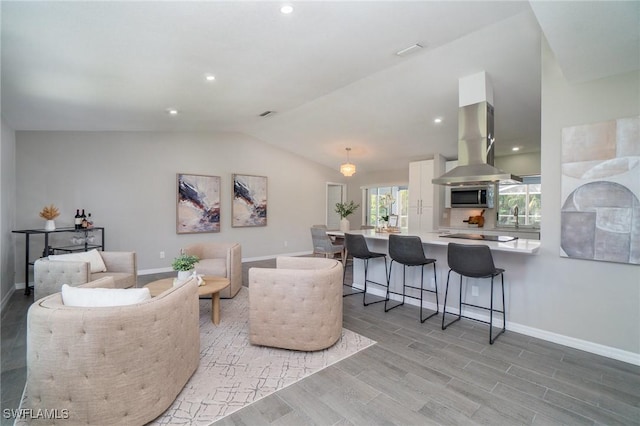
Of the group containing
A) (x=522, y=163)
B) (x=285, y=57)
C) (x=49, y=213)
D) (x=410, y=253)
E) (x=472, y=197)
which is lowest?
(x=410, y=253)

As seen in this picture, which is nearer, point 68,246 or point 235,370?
point 235,370

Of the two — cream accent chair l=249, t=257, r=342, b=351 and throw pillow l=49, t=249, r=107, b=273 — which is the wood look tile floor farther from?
throw pillow l=49, t=249, r=107, b=273

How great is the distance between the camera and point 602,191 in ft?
8.72

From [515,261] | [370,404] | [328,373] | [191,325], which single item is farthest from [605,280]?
[191,325]

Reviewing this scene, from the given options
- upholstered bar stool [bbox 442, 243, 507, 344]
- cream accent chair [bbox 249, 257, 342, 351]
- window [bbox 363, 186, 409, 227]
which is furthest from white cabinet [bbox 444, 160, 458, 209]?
cream accent chair [bbox 249, 257, 342, 351]

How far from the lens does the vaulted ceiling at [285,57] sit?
2.12 m

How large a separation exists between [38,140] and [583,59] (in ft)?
23.3

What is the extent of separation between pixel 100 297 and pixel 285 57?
8.75 feet

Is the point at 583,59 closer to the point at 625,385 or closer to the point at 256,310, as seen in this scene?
the point at 625,385

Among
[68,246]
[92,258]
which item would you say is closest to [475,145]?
[92,258]

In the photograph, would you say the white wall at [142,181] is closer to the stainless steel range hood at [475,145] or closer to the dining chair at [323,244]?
the dining chair at [323,244]

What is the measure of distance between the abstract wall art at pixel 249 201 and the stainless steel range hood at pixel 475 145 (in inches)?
180

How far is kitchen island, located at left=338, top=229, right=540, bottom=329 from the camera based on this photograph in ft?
10.2

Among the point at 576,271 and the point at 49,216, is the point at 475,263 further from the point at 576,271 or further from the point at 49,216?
the point at 49,216
